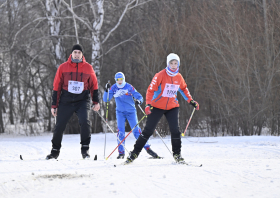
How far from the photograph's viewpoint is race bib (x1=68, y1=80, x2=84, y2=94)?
5695 mm

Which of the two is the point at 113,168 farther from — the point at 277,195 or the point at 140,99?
the point at 140,99

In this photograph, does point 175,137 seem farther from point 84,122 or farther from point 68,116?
point 68,116

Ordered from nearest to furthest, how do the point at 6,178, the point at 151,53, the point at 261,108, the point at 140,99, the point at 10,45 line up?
the point at 6,178, the point at 140,99, the point at 261,108, the point at 151,53, the point at 10,45

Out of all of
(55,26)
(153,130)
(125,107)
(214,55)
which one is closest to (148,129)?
(153,130)

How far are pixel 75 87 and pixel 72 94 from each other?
12cm

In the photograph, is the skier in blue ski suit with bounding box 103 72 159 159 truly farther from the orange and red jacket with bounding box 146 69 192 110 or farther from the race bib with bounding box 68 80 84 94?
the orange and red jacket with bounding box 146 69 192 110

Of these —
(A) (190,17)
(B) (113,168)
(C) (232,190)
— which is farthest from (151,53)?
(C) (232,190)

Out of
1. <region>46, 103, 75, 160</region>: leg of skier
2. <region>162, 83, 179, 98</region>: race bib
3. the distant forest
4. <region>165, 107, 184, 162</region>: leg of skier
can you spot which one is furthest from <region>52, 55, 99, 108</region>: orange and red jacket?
the distant forest

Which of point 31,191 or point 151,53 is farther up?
point 151,53

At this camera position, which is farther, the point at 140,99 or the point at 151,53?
the point at 151,53

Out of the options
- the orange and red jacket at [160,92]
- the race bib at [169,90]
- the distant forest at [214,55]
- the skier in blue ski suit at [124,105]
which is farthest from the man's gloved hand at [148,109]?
the distant forest at [214,55]

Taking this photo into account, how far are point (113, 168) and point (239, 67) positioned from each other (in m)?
8.87

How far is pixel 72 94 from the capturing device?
226 inches

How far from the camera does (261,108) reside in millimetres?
12078
